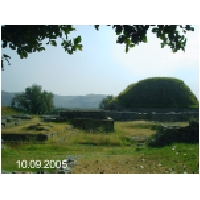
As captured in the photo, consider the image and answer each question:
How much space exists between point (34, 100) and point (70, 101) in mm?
1344

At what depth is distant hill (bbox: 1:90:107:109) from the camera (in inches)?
300

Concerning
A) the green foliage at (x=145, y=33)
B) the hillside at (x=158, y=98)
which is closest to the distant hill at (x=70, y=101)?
the green foliage at (x=145, y=33)

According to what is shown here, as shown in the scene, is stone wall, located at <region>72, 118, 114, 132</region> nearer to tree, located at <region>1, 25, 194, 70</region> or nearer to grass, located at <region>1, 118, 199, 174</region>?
grass, located at <region>1, 118, 199, 174</region>

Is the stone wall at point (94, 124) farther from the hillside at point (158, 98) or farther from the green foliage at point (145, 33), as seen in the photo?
the hillside at point (158, 98)

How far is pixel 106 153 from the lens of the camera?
24.8 ft

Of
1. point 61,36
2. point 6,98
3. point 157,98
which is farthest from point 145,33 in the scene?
point 157,98

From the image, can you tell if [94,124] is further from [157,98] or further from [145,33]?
[157,98]

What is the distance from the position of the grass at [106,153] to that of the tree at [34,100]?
617 millimetres

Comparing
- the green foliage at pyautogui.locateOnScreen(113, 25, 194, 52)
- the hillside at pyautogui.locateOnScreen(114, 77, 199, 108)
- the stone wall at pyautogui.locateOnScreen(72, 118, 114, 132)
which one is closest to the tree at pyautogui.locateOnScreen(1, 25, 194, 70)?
the green foliage at pyautogui.locateOnScreen(113, 25, 194, 52)

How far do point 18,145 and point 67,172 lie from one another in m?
2.08

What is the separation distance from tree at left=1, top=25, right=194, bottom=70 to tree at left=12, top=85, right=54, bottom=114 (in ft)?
4.22

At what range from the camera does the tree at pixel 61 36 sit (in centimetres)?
660

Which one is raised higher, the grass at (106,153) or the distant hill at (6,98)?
the distant hill at (6,98)
